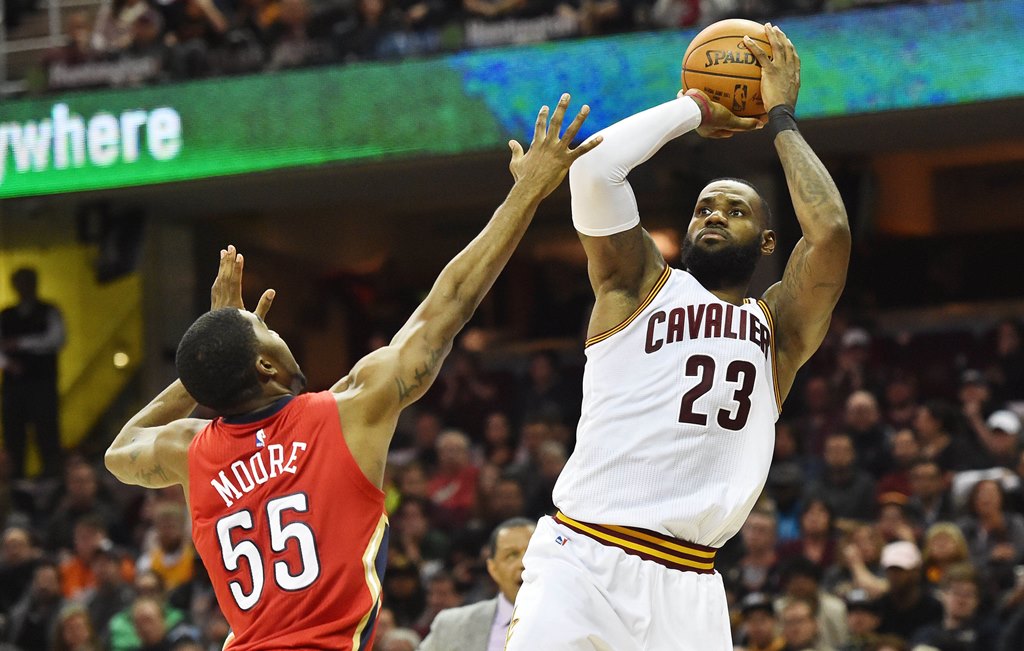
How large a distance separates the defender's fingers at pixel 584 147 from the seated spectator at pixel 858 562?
510 cm

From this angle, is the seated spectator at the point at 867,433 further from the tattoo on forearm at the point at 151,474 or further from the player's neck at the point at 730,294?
the tattoo on forearm at the point at 151,474

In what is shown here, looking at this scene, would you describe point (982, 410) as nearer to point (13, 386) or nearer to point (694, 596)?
point (694, 596)

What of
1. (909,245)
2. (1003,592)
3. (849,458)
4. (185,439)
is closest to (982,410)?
(849,458)

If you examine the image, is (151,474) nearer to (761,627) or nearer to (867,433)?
(761,627)

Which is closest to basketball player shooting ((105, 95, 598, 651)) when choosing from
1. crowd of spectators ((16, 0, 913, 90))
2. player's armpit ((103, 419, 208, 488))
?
player's armpit ((103, 419, 208, 488))

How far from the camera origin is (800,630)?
8.24 metres

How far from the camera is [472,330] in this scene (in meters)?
15.4

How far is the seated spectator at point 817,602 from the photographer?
27.8ft

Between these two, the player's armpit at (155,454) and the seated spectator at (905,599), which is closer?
the player's armpit at (155,454)

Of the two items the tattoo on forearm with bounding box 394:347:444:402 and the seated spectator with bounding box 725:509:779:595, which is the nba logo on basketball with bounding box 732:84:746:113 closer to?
the tattoo on forearm with bounding box 394:347:444:402

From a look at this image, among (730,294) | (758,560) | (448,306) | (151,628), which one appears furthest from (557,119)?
(151,628)

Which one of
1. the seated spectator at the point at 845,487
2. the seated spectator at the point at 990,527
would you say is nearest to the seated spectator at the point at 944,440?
the seated spectator at the point at 845,487

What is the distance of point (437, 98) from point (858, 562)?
5244mm

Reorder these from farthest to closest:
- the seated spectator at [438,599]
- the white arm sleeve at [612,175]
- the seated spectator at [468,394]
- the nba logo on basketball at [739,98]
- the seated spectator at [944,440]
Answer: the seated spectator at [468,394] → the seated spectator at [944,440] → the seated spectator at [438,599] → the nba logo on basketball at [739,98] → the white arm sleeve at [612,175]
